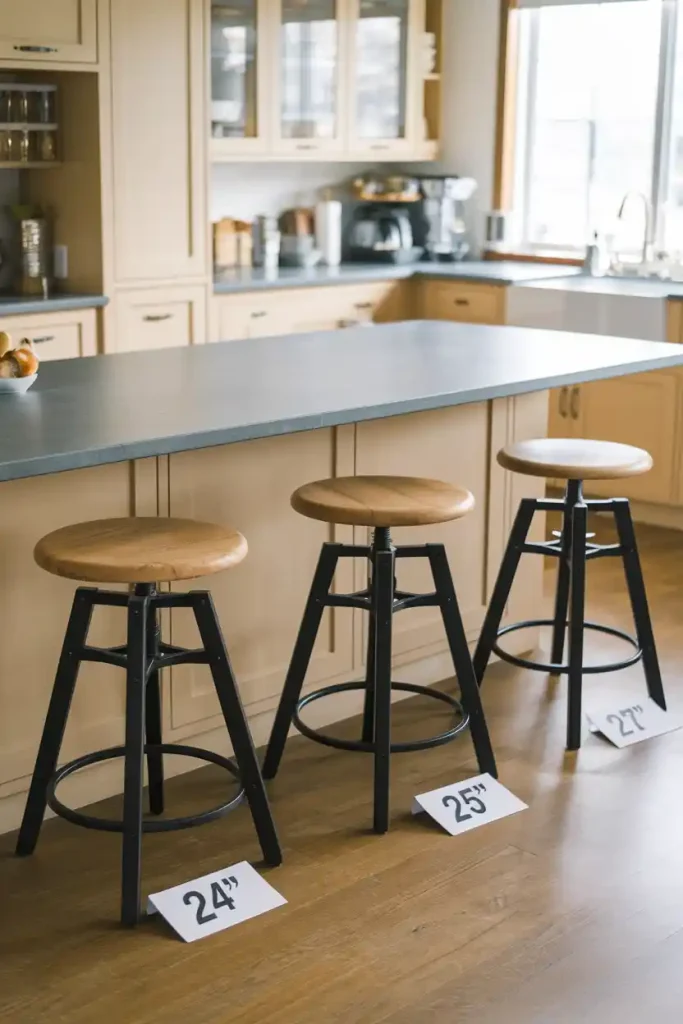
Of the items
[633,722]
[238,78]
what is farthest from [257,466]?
[238,78]

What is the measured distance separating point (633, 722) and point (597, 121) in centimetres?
382

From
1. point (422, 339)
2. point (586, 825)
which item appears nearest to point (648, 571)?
point (422, 339)

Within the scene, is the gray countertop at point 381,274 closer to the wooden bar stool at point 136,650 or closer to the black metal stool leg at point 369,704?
the black metal stool leg at point 369,704

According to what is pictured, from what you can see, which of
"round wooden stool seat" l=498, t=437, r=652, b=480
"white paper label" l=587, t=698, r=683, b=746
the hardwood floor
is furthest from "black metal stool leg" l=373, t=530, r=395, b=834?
"white paper label" l=587, t=698, r=683, b=746

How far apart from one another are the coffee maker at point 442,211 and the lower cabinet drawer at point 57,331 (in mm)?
2101

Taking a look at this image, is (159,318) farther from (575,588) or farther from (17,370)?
(575,588)

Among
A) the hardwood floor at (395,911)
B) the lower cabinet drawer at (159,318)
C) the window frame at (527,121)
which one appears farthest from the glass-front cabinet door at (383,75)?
the hardwood floor at (395,911)

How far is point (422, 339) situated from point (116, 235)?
5.81 ft

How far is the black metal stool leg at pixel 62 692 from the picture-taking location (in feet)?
8.32

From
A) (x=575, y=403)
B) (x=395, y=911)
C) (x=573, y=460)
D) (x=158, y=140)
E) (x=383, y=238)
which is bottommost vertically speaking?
(x=395, y=911)

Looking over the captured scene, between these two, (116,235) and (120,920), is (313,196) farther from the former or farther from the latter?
(120,920)

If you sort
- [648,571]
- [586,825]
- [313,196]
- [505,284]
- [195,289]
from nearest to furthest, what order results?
[586,825], [648,571], [195,289], [505,284], [313,196]

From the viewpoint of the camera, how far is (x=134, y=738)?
2.44 m

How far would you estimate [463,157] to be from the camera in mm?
6797
